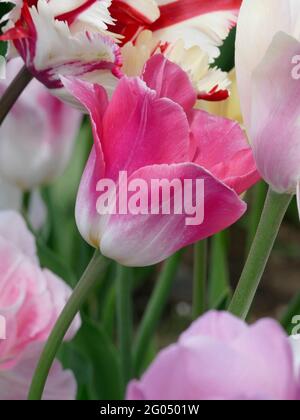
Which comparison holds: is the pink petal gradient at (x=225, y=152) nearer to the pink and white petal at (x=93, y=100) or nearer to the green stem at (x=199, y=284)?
the pink and white petal at (x=93, y=100)

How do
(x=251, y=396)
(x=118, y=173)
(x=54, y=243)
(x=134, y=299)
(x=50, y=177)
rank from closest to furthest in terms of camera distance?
(x=251, y=396)
(x=118, y=173)
(x=50, y=177)
(x=54, y=243)
(x=134, y=299)

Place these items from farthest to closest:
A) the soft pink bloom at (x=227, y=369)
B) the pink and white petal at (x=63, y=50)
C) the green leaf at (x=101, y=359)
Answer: the green leaf at (x=101, y=359), the pink and white petal at (x=63, y=50), the soft pink bloom at (x=227, y=369)

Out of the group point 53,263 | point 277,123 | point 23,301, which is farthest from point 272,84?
point 53,263

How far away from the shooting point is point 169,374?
0.20 metres

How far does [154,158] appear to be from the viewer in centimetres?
30

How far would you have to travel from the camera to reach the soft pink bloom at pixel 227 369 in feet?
0.66

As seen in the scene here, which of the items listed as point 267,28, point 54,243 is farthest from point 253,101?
point 54,243

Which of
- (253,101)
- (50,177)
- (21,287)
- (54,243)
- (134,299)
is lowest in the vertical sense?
(134,299)

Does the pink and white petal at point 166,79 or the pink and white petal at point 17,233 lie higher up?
the pink and white petal at point 166,79

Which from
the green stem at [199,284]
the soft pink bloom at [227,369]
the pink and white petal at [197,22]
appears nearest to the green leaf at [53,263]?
the green stem at [199,284]

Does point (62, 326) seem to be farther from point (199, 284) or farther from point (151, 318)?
point (151, 318)

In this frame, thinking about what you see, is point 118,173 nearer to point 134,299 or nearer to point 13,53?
point 13,53

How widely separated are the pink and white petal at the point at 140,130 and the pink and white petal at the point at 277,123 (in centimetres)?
2
